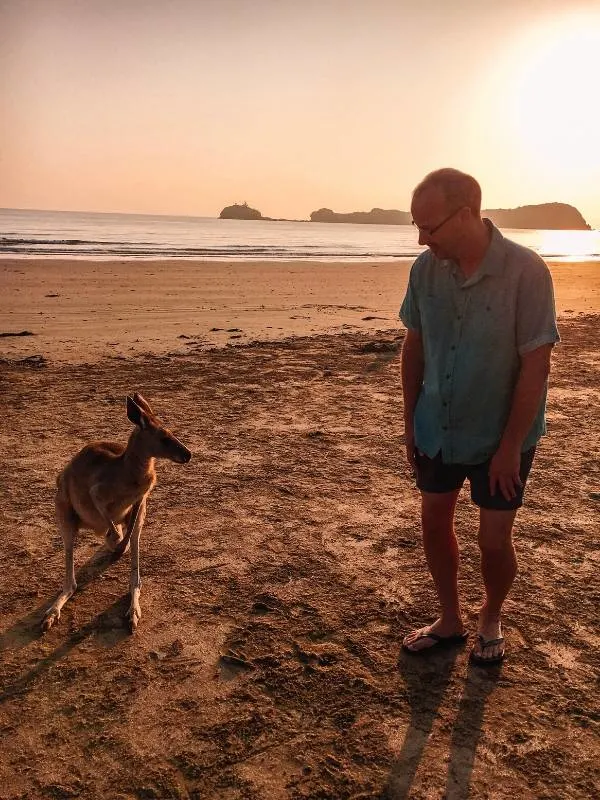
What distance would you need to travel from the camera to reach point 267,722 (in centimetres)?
284

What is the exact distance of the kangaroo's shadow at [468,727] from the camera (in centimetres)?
255

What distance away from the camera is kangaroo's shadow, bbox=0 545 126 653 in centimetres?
339

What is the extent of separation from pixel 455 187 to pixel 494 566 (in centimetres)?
165

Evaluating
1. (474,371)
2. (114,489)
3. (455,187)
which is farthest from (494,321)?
(114,489)

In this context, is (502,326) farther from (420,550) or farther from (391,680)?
(420,550)

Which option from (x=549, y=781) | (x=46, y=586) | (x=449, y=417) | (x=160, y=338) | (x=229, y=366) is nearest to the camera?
(x=549, y=781)

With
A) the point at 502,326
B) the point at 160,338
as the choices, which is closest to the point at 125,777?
the point at 502,326

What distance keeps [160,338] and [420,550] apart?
727 cm

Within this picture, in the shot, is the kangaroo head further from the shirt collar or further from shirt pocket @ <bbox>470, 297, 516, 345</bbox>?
the shirt collar

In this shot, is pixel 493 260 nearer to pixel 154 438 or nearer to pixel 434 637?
pixel 434 637

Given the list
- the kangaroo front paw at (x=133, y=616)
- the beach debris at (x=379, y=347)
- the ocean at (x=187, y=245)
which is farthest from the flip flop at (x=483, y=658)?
the ocean at (x=187, y=245)

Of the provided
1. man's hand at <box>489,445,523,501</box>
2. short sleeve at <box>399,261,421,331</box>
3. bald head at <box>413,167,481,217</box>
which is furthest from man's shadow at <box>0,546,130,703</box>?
bald head at <box>413,167,481,217</box>

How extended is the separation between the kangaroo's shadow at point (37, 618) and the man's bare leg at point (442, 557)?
5.57ft

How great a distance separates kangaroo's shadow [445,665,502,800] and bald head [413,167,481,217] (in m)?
2.03
